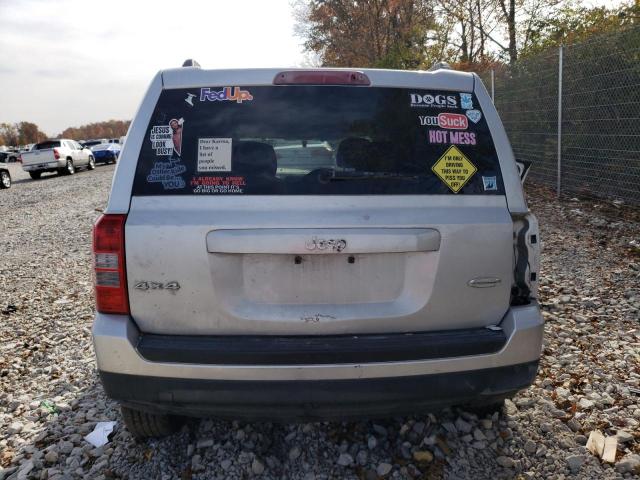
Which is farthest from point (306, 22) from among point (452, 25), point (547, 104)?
point (547, 104)

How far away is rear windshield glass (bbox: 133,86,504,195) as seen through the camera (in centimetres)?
223

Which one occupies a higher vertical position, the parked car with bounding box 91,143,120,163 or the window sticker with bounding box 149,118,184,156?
the parked car with bounding box 91,143,120,163

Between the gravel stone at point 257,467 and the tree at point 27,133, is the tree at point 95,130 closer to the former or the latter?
the tree at point 27,133

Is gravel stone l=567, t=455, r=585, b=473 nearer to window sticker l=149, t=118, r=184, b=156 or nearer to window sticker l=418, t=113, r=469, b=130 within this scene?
window sticker l=418, t=113, r=469, b=130

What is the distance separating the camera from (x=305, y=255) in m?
2.17

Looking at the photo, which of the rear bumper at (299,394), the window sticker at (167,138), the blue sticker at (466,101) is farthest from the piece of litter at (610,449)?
the window sticker at (167,138)

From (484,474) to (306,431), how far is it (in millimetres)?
964

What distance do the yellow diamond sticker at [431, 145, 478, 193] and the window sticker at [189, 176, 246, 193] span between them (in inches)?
34.5

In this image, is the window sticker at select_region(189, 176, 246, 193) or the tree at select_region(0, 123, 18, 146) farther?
the tree at select_region(0, 123, 18, 146)

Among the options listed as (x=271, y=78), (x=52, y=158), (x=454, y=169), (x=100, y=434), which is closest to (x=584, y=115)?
(x=454, y=169)

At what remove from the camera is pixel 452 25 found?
19234mm

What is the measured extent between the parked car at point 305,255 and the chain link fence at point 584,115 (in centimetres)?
620

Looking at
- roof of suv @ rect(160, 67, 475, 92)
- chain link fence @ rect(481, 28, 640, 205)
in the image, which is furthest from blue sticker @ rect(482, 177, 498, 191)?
chain link fence @ rect(481, 28, 640, 205)

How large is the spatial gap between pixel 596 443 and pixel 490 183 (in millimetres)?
1561
